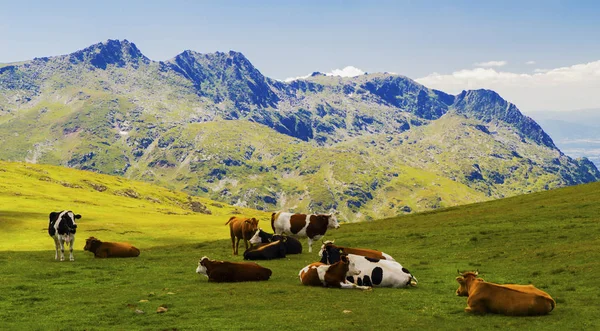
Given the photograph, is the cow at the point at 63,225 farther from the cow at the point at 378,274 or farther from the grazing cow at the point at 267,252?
the cow at the point at 378,274

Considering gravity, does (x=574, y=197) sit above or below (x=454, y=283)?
above

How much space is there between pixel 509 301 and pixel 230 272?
1530 centimetres

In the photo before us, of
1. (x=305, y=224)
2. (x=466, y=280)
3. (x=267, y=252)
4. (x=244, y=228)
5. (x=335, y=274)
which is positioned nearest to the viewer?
(x=466, y=280)

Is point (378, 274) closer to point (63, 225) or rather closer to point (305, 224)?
point (305, 224)

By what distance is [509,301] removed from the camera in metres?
19.3

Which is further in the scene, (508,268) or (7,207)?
(7,207)

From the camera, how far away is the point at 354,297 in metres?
23.4

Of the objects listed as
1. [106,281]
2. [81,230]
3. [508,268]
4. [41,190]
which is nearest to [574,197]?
[508,268]

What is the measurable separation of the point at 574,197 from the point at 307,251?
50110mm

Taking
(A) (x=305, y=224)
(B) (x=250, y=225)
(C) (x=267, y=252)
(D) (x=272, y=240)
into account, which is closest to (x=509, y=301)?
(C) (x=267, y=252)

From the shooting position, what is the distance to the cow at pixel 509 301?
19.2 m

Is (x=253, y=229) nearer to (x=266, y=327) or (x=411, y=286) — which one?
(x=411, y=286)

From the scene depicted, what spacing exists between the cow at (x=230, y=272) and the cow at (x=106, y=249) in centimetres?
Answer: 1777

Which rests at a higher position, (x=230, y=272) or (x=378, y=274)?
(x=378, y=274)
